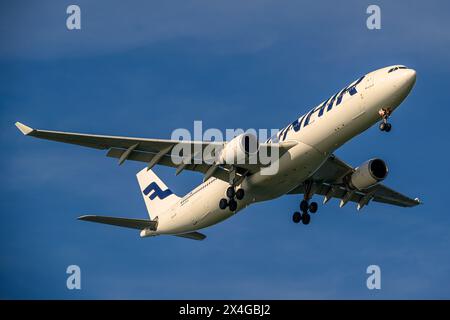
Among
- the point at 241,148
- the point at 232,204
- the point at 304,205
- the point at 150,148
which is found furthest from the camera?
the point at 304,205

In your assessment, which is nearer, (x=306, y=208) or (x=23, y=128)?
(x=23, y=128)

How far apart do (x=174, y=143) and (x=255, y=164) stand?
4.41 m

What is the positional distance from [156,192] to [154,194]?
0.70 feet

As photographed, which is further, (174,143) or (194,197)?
(194,197)

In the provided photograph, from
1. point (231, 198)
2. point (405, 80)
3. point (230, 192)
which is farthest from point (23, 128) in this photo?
point (405, 80)

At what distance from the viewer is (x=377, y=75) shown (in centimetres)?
4706

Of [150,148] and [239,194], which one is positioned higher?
[150,148]

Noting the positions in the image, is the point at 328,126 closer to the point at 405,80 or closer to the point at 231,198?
the point at 405,80

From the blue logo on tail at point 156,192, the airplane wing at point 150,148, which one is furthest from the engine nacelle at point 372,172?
the blue logo on tail at point 156,192

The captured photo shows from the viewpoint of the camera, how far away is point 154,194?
60625 mm

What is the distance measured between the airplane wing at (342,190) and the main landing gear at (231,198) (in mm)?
5924

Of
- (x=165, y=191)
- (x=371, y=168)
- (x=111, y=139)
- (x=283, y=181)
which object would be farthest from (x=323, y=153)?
(x=165, y=191)
